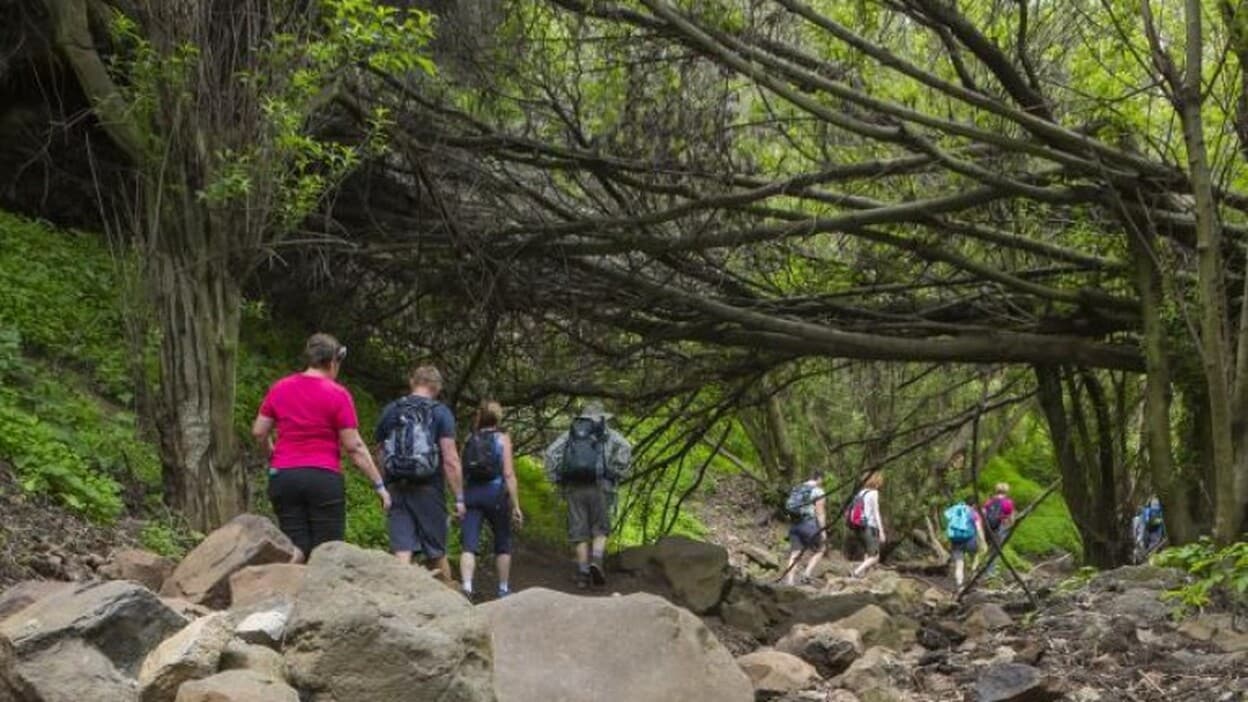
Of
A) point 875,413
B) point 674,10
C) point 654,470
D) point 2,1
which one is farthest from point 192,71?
point 875,413

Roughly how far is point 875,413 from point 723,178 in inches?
564

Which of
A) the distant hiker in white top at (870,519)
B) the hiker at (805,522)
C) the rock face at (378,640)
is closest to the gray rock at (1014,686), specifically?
the rock face at (378,640)

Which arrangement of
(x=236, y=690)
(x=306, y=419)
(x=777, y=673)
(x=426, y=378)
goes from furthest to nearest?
1. (x=426, y=378)
2. (x=306, y=419)
3. (x=777, y=673)
4. (x=236, y=690)

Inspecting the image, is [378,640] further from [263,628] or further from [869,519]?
[869,519]

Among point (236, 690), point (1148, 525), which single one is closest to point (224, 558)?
point (236, 690)

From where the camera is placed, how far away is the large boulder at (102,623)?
549cm

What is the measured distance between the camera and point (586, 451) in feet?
43.3

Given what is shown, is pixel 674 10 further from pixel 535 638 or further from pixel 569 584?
pixel 569 584

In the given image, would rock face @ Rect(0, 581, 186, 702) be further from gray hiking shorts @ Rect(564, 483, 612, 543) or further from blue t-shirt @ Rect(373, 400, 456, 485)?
gray hiking shorts @ Rect(564, 483, 612, 543)

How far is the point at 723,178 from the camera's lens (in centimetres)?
1059

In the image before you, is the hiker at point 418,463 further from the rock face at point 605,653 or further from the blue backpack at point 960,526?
the blue backpack at point 960,526

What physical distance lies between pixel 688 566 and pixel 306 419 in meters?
5.72

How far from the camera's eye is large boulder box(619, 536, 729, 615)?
13094mm

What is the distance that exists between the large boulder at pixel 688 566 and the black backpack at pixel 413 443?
3750mm
